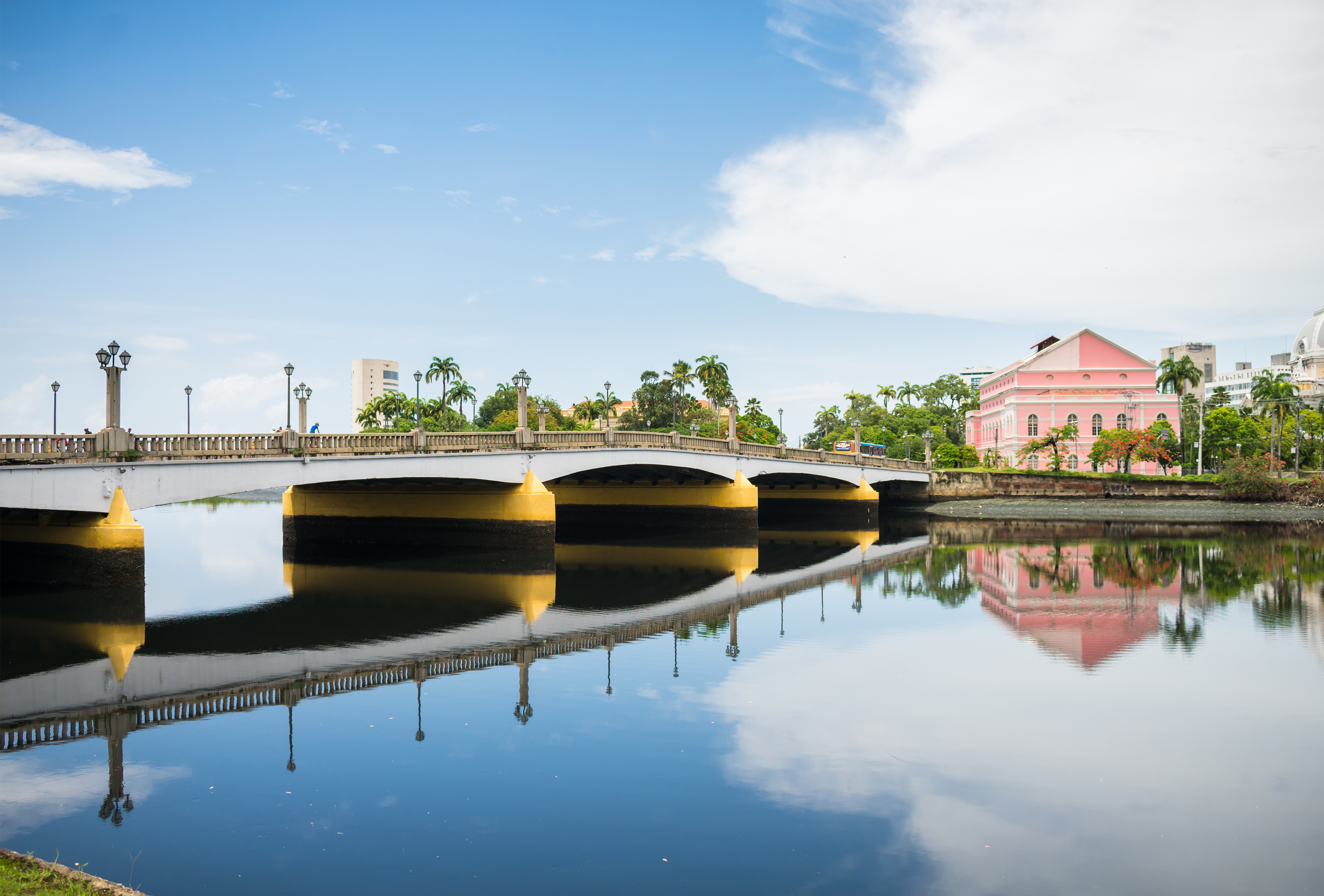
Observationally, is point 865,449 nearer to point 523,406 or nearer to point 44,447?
point 523,406

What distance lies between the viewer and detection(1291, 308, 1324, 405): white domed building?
12306cm

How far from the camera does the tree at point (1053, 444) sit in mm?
68688

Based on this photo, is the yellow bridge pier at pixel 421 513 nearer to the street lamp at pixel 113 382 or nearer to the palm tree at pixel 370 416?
the street lamp at pixel 113 382

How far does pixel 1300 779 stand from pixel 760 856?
709 centimetres

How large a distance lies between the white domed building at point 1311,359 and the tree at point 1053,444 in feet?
238

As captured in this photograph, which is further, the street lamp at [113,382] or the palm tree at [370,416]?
the palm tree at [370,416]

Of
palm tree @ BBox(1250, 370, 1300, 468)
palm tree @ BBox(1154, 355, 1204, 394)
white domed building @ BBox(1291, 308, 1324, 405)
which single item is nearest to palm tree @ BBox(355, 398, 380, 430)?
palm tree @ BBox(1154, 355, 1204, 394)

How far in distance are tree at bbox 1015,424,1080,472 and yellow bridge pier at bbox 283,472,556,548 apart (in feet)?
157

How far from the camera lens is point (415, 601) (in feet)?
79.4

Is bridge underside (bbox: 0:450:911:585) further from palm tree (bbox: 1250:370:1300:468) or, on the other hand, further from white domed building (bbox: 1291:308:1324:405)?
white domed building (bbox: 1291:308:1324:405)

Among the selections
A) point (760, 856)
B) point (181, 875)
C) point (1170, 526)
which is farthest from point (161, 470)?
point (1170, 526)

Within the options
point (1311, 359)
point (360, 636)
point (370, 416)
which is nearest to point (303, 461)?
point (360, 636)

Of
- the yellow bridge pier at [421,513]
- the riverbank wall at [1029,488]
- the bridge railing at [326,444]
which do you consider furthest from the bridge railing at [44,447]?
the riverbank wall at [1029,488]

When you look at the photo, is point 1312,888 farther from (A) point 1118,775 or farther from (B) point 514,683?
(B) point 514,683
